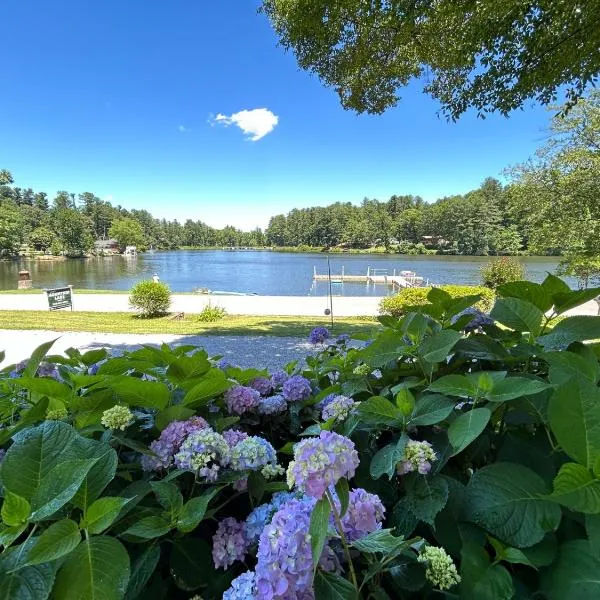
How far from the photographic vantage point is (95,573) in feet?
1.47

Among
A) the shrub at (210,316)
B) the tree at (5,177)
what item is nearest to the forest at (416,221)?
the tree at (5,177)

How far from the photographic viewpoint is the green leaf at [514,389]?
597 mm

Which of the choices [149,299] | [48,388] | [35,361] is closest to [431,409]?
[48,388]

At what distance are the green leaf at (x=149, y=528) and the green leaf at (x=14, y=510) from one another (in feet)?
0.40

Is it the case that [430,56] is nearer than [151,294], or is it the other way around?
[430,56]

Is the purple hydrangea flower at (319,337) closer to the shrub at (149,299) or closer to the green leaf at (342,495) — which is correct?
the green leaf at (342,495)

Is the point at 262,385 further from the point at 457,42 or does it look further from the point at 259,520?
the point at 457,42

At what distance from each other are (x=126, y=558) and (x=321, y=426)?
36 cm

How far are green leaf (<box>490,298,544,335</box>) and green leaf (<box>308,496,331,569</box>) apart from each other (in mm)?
605

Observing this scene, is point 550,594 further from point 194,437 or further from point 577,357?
point 194,437

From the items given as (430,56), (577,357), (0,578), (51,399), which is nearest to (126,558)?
(0,578)

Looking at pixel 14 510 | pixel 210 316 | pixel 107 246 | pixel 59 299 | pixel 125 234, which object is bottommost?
pixel 210 316

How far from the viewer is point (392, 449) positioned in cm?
64

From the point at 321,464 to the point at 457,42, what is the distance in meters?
4.73
